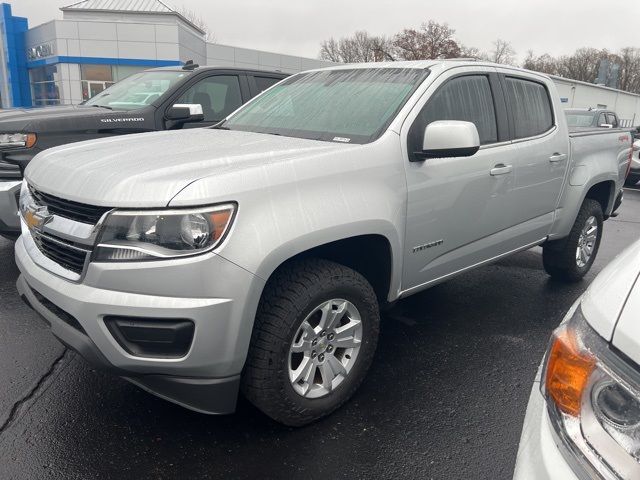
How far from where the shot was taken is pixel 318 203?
236 cm

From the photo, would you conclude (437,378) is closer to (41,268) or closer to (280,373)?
(280,373)

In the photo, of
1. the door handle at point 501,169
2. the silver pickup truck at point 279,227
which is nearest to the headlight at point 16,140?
the silver pickup truck at point 279,227

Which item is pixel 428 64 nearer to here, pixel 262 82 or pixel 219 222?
pixel 219 222

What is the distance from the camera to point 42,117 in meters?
4.50

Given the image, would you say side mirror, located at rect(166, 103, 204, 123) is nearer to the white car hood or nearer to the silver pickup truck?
the silver pickup truck

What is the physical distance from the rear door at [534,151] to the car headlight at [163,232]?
91.4 inches

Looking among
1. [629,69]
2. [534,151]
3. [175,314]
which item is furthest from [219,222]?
[629,69]

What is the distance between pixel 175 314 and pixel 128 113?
11.6 ft

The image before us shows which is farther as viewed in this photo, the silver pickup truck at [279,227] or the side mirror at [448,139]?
the side mirror at [448,139]

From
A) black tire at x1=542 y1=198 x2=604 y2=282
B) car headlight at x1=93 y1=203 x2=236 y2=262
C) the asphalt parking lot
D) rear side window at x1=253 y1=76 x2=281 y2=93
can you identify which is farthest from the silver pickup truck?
rear side window at x1=253 y1=76 x2=281 y2=93

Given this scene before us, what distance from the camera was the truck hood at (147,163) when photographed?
207 centimetres

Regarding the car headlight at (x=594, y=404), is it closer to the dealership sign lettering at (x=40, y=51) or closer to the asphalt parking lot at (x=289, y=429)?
the asphalt parking lot at (x=289, y=429)

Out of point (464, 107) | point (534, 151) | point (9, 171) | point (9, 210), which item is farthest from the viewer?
point (9, 171)

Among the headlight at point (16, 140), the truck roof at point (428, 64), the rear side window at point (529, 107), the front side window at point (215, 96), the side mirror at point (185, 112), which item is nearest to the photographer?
the truck roof at point (428, 64)
